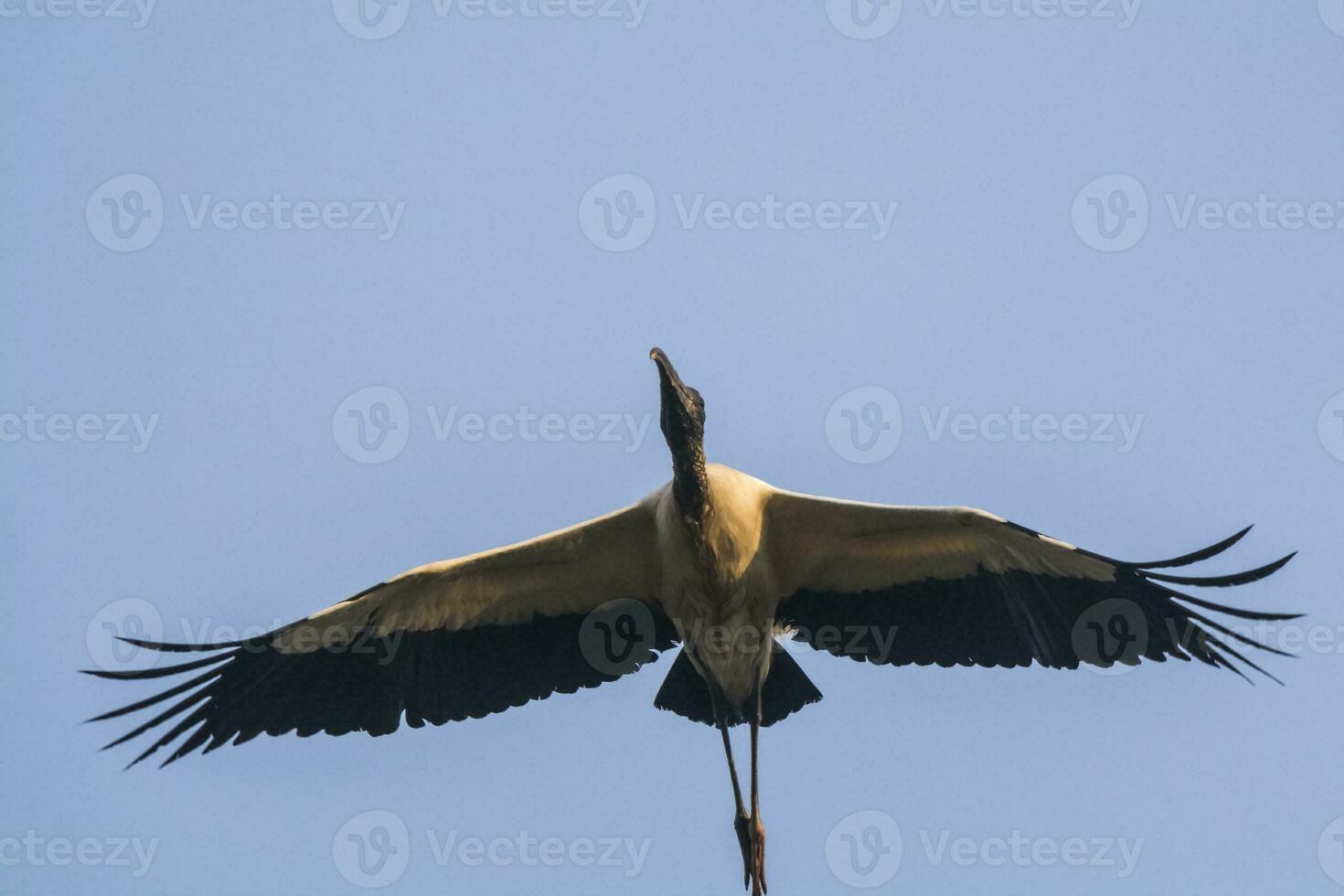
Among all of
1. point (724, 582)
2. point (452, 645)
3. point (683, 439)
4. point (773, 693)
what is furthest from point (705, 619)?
point (452, 645)

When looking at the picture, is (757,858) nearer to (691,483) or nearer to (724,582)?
(724,582)

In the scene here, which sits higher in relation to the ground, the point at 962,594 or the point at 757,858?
the point at 962,594

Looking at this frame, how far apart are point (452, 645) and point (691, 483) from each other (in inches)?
77.1

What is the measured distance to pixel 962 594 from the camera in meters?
9.59

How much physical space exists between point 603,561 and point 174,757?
8.52 feet

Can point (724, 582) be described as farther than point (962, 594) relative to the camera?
No

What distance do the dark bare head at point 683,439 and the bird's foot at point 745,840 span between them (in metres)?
1.92

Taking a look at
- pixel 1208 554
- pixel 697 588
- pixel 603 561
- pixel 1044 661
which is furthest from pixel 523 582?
pixel 1208 554

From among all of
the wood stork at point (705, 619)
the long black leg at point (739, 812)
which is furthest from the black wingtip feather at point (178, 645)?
the long black leg at point (739, 812)

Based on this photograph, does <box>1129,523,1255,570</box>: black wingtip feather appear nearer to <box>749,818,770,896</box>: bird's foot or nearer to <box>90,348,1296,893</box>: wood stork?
<box>90,348,1296,893</box>: wood stork

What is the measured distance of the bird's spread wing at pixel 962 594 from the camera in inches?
362

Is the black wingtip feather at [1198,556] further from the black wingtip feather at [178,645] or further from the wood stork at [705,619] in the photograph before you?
the black wingtip feather at [178,645]

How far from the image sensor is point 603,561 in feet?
31.4

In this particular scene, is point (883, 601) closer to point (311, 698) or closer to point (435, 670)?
point (435, 670)
